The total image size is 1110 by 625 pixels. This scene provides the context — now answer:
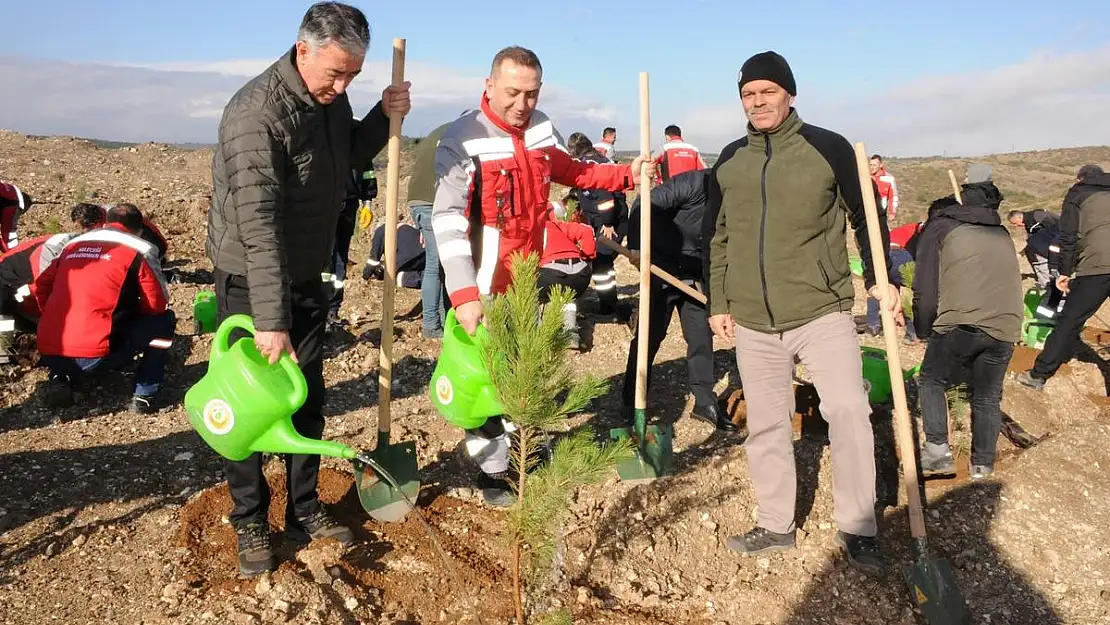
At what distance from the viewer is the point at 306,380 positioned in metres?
Result: 2.92

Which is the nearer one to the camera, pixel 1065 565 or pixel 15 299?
pixel 1065 565

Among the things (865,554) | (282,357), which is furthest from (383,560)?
(865,554)

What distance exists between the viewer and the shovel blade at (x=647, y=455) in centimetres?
360

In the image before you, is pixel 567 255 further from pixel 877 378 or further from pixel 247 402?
pixel 247 402

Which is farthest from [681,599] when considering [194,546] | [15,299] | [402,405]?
[15,299]

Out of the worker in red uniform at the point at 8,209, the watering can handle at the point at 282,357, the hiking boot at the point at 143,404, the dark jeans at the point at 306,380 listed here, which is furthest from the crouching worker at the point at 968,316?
the worker in red uniform at the point at 8,209

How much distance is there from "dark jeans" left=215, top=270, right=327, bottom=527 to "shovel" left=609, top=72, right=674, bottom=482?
1.37 m

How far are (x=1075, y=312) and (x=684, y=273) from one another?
3206mm

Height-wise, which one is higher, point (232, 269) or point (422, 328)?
point (232, 269)

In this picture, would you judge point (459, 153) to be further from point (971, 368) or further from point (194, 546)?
point (971, 368)

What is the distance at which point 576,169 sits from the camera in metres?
3.34

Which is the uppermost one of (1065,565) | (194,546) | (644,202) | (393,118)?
(393,118)

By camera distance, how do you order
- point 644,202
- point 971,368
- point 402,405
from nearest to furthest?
1. point 644,202
2. point 971,368
3. point 402,405

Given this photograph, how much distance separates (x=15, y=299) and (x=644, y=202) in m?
4.65
